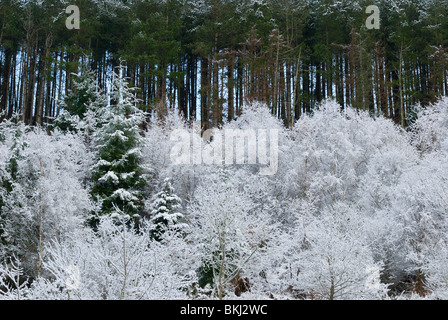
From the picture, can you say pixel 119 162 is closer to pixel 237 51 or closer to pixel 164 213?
pixel 164 213

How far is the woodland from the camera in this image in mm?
13008

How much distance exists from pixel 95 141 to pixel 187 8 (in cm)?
2079

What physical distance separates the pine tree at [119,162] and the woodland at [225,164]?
117mm

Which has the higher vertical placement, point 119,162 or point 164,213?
point 119,162

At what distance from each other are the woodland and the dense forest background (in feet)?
0.69

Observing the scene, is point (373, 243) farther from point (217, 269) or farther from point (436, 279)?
point (217, 269)

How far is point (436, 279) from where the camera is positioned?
13.2 meters

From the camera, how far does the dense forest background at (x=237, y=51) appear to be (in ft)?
108

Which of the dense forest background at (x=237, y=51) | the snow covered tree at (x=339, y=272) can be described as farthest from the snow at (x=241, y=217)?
the dense forest background at (x=237, y=51)

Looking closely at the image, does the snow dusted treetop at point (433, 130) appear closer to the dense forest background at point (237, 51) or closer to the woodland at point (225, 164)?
the woodland at point (225, 164)

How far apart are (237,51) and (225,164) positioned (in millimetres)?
14344

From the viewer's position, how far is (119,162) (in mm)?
22188

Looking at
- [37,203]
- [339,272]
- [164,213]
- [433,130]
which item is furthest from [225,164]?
[433,130]
